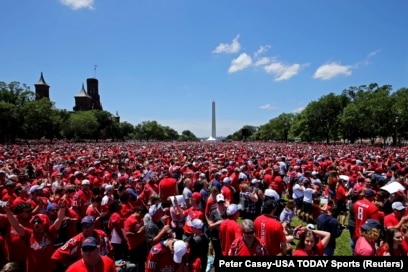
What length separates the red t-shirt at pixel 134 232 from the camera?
5359 millimetres

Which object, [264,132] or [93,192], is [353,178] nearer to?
[93,192]

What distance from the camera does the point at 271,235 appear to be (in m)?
4.45

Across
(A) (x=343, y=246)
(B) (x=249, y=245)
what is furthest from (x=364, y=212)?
(B) (x=249, y=245)

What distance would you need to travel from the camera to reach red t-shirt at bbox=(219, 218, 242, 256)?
466 centimetres

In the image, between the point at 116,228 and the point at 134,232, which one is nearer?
the point at 134,232

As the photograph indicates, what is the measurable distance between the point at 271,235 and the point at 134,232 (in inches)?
94.5

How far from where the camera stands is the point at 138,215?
5.48m

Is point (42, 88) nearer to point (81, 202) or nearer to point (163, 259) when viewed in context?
point (81, 202)

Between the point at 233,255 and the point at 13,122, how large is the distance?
6192 centimetres

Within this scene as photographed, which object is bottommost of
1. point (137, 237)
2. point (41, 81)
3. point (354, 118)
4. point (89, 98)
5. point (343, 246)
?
point (343, 246)

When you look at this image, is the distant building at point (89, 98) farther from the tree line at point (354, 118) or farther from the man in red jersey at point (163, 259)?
the man in red jersey at point (163, 259)

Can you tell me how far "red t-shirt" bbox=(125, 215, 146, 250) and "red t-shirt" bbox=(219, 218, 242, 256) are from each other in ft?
5.10

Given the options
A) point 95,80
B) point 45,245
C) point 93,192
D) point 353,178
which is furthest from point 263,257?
point 95,80

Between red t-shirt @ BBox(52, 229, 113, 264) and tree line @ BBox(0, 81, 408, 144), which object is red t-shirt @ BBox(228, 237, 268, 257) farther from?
tree line @ BBox(0, 81, 408, 144)
